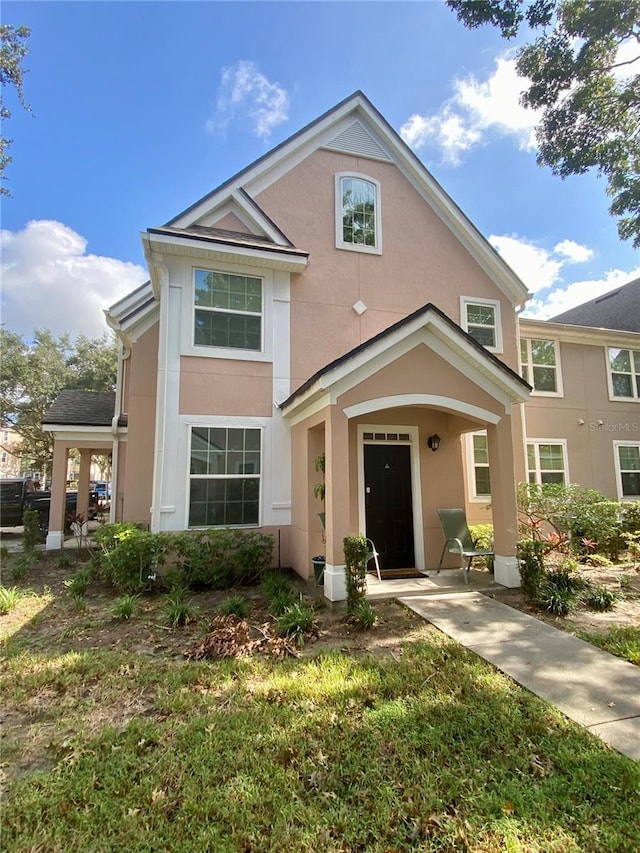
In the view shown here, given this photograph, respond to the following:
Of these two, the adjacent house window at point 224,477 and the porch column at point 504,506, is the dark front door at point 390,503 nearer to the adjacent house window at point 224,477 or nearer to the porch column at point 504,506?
the porch column at point 504,506

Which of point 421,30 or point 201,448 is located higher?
point 421,30

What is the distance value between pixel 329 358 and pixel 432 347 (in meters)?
2.67

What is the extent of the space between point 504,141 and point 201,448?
38.9 ft

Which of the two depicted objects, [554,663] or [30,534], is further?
[30,534]

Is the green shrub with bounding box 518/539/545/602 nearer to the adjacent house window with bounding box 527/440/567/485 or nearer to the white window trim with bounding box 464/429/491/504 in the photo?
the white window trim with bounding box 464/429/491/504

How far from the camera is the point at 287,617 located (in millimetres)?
5328

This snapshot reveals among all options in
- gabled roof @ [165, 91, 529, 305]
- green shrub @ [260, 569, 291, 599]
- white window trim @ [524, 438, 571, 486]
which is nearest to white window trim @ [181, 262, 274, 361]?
gabled roof @ [165, 91, 529, 305]

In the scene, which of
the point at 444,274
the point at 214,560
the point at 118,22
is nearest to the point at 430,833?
the point at 214,560

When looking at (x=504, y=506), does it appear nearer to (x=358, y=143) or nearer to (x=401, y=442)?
(x=401, y=442)

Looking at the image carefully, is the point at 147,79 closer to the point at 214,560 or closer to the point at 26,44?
the point at 26,44

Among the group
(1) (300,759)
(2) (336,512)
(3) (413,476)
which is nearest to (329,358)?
(3) (413,476)

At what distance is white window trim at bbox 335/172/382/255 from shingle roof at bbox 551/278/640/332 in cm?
1156

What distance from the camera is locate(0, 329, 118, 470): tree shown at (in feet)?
94.8

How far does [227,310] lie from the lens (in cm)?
859
